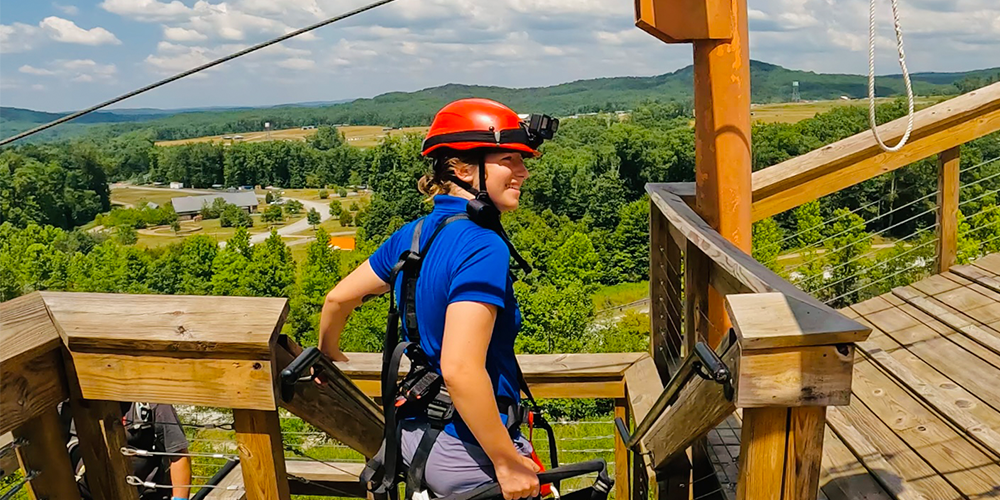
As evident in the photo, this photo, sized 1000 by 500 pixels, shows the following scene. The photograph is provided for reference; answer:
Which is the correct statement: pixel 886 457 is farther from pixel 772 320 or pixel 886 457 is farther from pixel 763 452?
pixel 772 320

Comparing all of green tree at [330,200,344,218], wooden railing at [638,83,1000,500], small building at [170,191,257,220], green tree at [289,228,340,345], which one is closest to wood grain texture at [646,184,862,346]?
wooden railing at [638,83,1000,500]

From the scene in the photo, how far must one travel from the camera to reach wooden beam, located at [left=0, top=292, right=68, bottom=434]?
134cm

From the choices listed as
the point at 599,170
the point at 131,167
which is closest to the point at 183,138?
the point at 131,167

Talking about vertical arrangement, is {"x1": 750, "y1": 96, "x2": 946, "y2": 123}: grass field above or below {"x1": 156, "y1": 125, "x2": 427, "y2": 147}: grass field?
below

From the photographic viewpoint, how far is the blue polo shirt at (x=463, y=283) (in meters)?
1.47

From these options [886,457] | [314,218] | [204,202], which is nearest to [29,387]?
[886,457]

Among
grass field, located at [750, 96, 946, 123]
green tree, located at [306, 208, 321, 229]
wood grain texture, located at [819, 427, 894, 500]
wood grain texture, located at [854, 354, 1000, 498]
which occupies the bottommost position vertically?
green tree, located at [306, 208, 321, 229]

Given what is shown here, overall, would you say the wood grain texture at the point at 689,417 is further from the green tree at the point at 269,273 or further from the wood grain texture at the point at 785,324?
the green tree at the point at 269,273

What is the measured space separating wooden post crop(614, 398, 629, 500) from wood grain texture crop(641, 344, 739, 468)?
0.79 meters

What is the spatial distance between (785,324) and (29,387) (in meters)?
1.42

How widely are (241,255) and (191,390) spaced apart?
49.1 metres

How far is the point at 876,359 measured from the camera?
3.07 meters

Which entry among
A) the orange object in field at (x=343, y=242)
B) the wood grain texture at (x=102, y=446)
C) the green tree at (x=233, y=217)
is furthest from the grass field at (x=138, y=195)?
the wood grain texture at (x=102, y=446)

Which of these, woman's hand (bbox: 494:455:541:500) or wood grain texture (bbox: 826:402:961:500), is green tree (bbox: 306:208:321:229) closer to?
wood grain texture (bbox: 826:402:961:500)
